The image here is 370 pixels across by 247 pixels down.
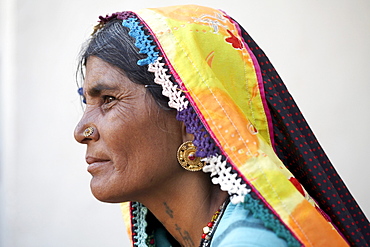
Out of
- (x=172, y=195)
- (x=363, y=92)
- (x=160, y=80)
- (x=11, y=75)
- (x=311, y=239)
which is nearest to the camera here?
(x=311, y=239)

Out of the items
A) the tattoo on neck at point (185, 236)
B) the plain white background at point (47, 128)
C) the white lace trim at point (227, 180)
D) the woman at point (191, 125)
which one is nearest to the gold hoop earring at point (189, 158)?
the woman at point (191, 125)

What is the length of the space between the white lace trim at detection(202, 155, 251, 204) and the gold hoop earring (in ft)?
0.40

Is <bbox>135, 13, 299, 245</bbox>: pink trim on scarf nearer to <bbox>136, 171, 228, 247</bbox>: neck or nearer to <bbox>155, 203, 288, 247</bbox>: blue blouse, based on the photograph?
<bbox>155, 203, 288, 247</bbox>: blue blouse

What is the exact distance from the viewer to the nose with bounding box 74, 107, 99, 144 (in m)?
1.84

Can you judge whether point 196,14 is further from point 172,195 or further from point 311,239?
point 311,239

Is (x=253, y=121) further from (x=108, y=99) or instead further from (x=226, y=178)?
(x=108, y=99)

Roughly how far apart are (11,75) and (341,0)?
2.14 m

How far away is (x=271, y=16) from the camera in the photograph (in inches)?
118

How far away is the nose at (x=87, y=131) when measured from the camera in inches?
72.6

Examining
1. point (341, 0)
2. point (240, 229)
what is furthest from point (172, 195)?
point (341, 0)

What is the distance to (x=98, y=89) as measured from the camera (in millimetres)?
1879

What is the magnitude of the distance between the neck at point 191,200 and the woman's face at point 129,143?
37 mm

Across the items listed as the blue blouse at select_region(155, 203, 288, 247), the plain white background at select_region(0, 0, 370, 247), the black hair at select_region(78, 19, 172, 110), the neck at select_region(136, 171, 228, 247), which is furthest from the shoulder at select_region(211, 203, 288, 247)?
the plain white background at select_region(0, 0, 370, 247)

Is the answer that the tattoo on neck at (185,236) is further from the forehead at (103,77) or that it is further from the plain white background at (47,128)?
the plain white background at (47,128)
